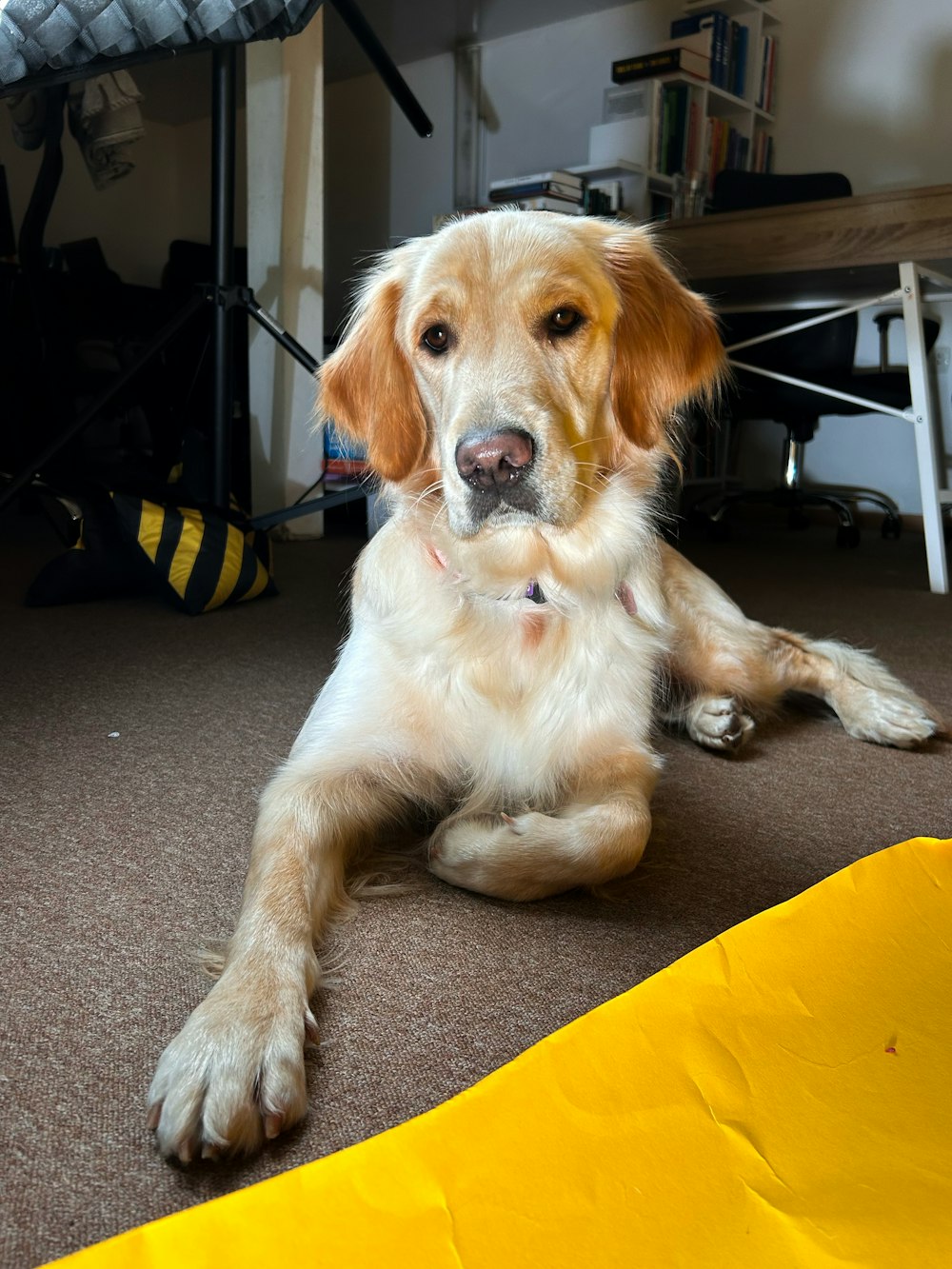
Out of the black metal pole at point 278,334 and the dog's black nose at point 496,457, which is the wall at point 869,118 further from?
the dog's black nose at point 496,457

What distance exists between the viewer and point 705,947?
96 cm

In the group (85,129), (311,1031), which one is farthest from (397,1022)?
(85,129)

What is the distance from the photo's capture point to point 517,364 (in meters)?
1.34

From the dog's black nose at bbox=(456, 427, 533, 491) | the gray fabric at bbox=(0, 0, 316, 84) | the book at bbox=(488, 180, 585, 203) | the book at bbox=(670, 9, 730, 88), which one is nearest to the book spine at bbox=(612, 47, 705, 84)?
the book at bbox=(670, 9, 730, 88)

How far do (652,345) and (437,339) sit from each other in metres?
0.35

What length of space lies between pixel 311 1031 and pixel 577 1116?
266 mm

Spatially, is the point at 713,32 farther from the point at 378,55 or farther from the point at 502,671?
the point at 502,671

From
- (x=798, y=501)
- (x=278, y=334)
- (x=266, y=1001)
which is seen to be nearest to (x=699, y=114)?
(x=798, y=501)

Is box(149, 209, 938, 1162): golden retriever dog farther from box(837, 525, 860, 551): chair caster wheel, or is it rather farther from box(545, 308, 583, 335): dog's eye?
box(837, 525, 860, 551): chair caster wheel

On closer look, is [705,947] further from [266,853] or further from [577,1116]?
[266,853]

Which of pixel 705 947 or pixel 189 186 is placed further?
pixel 189 186

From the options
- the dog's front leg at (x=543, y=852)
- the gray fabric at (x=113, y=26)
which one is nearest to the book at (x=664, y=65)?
the gray fabric at (x=113, y=26)

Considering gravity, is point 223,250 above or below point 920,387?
above

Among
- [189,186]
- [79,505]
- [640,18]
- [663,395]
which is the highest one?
[640,18]
